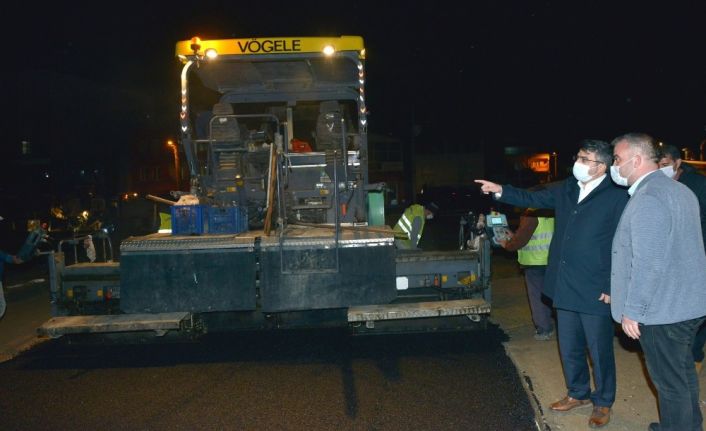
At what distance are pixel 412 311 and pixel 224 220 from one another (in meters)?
2.34

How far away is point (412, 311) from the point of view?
240 inches

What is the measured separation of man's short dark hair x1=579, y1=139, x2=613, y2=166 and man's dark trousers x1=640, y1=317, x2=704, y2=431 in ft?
4.25

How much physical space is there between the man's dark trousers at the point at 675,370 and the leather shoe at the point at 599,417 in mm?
781

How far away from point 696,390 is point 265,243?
12.5 feet

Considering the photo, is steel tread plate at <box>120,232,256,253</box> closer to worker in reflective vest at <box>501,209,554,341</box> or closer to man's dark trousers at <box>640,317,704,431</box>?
worker in reflective vest at <box>501,209,554,341</box>

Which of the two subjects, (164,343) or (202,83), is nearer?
(164,343)

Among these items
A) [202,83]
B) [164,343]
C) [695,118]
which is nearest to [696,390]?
[164,343]

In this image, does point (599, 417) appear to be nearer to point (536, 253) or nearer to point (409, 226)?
point (536, 253)

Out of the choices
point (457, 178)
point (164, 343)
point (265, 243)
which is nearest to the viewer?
point (265, 243)

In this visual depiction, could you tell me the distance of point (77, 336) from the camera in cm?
668

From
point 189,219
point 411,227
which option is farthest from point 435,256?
point 189,219

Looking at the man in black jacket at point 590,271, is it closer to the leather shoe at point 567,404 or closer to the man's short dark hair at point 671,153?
the leather shoe at point 567,404

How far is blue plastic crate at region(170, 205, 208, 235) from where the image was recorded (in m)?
6.89

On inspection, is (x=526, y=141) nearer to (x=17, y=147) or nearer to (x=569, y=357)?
(x=17, y=147)
